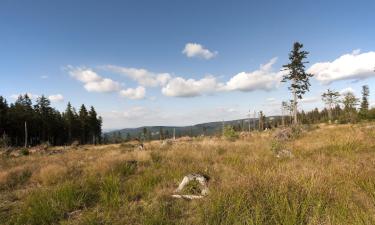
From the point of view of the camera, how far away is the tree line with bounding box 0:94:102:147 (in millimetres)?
51812

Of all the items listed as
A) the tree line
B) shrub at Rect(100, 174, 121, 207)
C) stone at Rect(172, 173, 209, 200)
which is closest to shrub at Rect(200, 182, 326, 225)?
stone at Rect(172, 173, 209, 200)

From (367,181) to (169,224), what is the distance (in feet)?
11.2

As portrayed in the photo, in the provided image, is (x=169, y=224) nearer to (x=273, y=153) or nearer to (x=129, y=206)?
(x=129, y=206)

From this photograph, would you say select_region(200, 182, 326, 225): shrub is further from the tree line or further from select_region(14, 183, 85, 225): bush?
the tree line

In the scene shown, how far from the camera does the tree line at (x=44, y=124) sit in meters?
51.8

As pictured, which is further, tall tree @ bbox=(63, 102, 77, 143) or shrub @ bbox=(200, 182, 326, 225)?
tall tree @ bbox=(63, 102, 77, 143)

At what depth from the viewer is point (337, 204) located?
3.51 meters

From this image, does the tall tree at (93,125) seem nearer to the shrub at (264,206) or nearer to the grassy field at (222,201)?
the grassy field at (222,201)

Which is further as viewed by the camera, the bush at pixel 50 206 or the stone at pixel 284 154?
the stone at pixel 284 154

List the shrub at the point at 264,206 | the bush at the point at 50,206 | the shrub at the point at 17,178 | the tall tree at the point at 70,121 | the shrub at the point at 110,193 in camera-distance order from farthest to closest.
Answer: the tall tree at the point at 70,121 < the shrub at the point at 17,178 < the shrub at the point at 110,193 < the bush at the point at 50,206 < the shrub at the point at 264,206

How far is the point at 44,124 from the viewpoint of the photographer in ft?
192

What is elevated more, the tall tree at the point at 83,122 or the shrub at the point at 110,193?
the tall tree at the point at 83,122

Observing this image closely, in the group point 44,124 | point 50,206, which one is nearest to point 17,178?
point 50,206

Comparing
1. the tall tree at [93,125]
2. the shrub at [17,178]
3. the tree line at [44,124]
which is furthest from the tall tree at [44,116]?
the shrub at [17,178]
